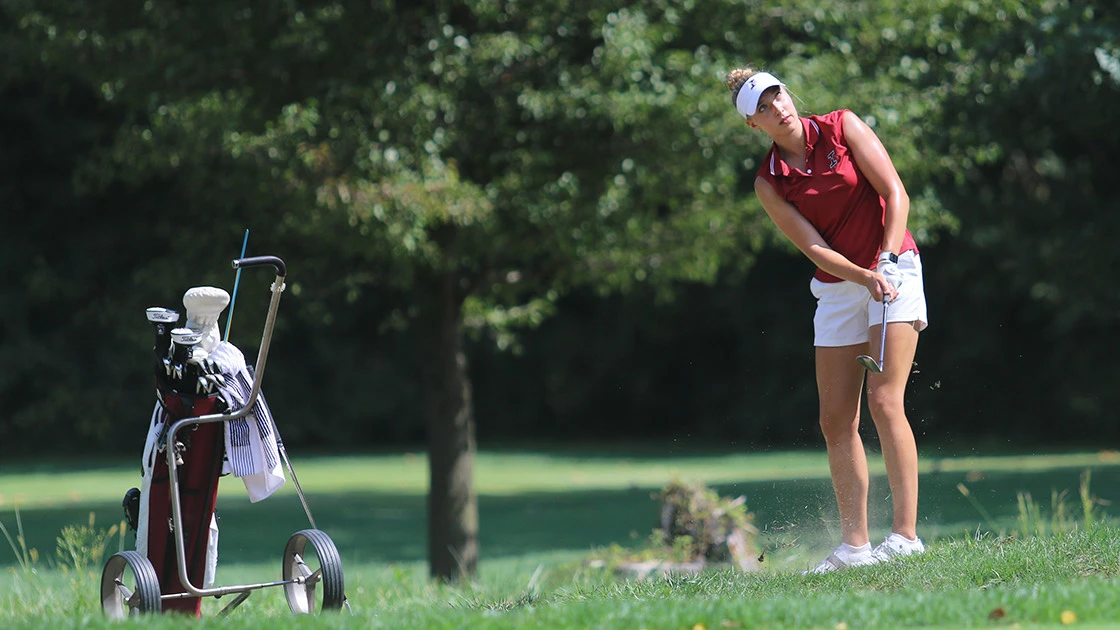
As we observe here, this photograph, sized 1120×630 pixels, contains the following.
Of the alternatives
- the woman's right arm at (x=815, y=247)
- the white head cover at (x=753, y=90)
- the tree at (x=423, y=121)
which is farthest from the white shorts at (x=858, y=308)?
the tree at (x=423, y=121)

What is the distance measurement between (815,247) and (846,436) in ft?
2.87

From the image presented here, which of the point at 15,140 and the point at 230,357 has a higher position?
the point at 15,140

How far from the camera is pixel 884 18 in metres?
10.6

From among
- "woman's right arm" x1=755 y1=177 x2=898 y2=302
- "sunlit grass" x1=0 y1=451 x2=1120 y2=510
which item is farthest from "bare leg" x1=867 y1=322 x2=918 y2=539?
"sunlit grass" x1=0 y1=451 x2=1120 y2=510

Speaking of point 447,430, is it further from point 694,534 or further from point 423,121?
point 423,121

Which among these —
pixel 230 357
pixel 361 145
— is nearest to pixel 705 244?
pixel 361 145

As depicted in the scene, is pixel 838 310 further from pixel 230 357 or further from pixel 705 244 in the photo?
pixel 705 244

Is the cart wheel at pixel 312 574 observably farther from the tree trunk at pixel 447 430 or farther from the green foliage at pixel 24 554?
the tree trunk at pixel 447 430

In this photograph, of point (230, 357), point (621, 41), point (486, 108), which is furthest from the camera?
point (486, 108)

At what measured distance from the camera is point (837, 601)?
4957 millimetres

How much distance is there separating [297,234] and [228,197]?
657 mm

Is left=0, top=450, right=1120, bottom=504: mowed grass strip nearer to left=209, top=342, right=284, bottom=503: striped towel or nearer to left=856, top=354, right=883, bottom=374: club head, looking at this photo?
left=856, top=354, right=883, bottom=374: club head

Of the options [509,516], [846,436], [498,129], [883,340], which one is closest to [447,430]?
[498,129]

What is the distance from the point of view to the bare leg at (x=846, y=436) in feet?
20.2
